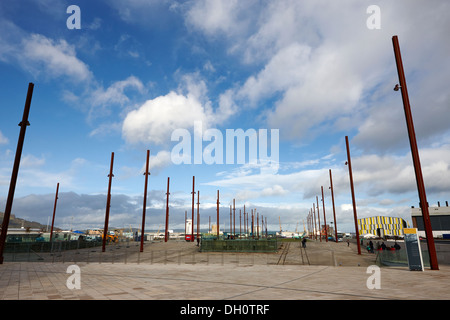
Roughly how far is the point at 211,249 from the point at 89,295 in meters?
25.8

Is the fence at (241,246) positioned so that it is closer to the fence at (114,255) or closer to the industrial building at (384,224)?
the fence at (114,255)

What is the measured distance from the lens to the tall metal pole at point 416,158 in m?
14.1

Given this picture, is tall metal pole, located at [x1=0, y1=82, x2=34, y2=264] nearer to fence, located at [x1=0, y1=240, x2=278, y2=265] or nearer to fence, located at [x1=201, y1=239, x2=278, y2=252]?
fence, located at [x1=0, y1=240, x2=278, y2=265]

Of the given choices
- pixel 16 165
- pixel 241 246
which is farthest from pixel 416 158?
pixel 16 165

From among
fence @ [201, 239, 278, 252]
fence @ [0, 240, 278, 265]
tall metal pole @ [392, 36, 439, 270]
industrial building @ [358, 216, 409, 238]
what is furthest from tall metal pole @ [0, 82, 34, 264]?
industrial building @ [358, 216, 409, 238]

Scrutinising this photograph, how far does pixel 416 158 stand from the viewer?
49.5 feet

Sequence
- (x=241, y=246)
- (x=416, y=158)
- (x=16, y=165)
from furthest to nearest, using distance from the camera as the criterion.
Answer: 1. (x=241, y=246)
2. (x=16, y=165)
3. (x=416, y=158)

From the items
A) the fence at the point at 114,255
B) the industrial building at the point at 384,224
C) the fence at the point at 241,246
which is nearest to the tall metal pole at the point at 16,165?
the fence at the point at 114,255

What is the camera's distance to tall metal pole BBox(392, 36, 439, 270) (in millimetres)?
14055

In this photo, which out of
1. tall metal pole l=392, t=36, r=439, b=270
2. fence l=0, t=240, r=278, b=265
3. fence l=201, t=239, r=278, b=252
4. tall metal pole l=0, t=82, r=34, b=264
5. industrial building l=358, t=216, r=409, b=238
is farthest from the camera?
industrial building l=358, t=216, r=409, b=238

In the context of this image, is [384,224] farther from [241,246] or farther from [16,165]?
[16,165]

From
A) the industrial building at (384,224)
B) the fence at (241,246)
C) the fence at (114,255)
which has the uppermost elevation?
the industrial building at (384,224)
